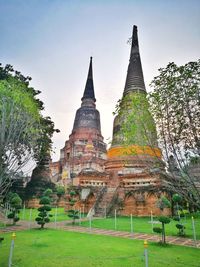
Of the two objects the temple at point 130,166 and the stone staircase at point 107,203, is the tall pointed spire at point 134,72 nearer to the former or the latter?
the temple at point 130,166

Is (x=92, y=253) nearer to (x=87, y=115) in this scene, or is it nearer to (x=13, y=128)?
(x=13, y=128)

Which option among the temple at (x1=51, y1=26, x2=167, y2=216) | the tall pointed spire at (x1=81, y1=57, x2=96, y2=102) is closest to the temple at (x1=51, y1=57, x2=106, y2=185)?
the tall pointed spire at (x1=81, y1=57, x2=96, y2=102)

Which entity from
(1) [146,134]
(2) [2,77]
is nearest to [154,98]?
(1) [146,134]

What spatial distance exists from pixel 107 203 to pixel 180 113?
1647 centimetres

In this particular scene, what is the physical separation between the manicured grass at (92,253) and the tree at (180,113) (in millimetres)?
2372

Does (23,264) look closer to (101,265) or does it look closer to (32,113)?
(101,265)

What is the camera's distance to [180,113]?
8.77 meters

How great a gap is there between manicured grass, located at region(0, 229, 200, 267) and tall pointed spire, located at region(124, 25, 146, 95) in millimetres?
22517

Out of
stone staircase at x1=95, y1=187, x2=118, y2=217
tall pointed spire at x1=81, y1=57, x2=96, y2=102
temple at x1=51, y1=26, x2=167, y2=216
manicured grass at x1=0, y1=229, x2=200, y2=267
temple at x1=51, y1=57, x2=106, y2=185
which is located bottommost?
manicured grass at x1=0, y1=229, x2=200, y2=267

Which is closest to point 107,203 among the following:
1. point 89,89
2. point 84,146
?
point 84,146

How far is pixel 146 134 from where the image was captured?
9977 mm

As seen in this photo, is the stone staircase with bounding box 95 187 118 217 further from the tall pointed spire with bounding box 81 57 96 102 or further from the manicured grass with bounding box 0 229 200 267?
the tall pointed spire with bounding box 81 57 96 102

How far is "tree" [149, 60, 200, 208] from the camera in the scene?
848 cm

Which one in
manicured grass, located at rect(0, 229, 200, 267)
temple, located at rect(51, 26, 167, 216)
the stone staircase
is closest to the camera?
manicured grass, located at rect(0, 229, 200, 267)
